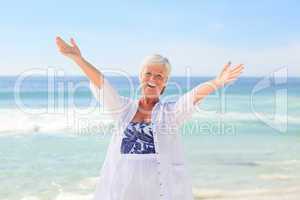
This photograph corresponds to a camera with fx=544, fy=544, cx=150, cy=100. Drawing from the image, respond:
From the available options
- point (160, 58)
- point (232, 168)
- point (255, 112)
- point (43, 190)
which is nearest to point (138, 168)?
point (160, 58)

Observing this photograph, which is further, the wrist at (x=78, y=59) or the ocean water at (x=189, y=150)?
the ocean water at (x=189, y=150)

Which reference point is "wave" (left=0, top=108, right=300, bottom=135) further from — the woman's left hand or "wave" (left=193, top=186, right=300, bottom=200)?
the woman's left hand

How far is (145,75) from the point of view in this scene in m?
2.82

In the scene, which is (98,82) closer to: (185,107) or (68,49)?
(68,49)

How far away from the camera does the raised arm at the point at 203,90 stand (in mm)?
2719

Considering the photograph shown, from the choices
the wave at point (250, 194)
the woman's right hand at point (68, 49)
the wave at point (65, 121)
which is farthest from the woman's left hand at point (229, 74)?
the wave at point (65, 121)

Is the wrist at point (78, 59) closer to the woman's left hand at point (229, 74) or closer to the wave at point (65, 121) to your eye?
the woman's left hand at point (229, 74)

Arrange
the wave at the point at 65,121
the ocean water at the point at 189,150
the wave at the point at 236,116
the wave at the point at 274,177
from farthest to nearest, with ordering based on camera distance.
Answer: the wave at the point at 236,116, the wave at the point at 65,121, the wave at the point at 274,177, the ocean water at the point at 189,150

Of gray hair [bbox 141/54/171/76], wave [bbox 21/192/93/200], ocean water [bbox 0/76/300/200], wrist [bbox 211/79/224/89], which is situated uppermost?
gray hair [bbox 141/54/171/76]

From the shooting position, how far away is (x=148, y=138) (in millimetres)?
2777

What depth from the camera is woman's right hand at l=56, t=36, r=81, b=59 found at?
2703 mm

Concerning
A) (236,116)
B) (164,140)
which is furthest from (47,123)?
(164,140)

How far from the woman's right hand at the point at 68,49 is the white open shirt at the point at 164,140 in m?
0.20

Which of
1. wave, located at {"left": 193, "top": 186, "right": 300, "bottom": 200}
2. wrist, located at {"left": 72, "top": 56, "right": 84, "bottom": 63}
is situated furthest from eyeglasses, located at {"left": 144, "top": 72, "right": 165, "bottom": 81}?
wave, located at {"left": 193, "top": 186, "right": 300, "bottom": 200}
